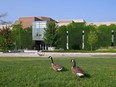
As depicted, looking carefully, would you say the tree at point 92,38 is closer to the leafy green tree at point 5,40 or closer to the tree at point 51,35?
the tree at point 51,35

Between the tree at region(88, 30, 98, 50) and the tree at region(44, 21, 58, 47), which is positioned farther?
the tree at region(44, 21, 58, 47)

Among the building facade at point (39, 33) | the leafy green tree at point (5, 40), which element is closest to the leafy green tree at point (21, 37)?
the building facade at point (39, 33)

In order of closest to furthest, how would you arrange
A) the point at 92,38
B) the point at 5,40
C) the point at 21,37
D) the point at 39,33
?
1. the point at 5,40
2. the point at 92,38
3. the point at 21,37
4. the point at 39,33

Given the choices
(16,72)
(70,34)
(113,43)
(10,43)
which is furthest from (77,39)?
(16,72)

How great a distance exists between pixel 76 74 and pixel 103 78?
913mm

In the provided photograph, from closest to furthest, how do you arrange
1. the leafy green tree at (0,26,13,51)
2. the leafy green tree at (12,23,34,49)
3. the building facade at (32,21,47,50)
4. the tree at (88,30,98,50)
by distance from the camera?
the leafy green tree at (0,26,13,51) → the tree at (88,30,98,50) → the leafy green tree at (12,23,34,49) → the building facade at (32,21,47,50)

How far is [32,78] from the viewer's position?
33.4ft

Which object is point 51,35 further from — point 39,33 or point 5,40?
point 39,33

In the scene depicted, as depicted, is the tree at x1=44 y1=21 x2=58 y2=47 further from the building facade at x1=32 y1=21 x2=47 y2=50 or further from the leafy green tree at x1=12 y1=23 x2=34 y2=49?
the building facade at x1=32 y1=21 x2=47 y2=50

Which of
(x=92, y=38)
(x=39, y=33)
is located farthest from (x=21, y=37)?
(x=92, y=38)

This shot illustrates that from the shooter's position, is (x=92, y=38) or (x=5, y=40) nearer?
(x=5, y=40)

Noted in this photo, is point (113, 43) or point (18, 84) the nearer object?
point (18, 84)

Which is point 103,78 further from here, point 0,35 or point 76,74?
point 0,35

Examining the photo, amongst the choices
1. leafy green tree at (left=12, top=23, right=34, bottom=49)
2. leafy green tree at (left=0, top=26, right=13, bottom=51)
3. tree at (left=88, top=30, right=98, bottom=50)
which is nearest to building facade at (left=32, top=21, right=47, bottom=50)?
leafy green tree at (left=12, top=23, right=34, bottom=49)
